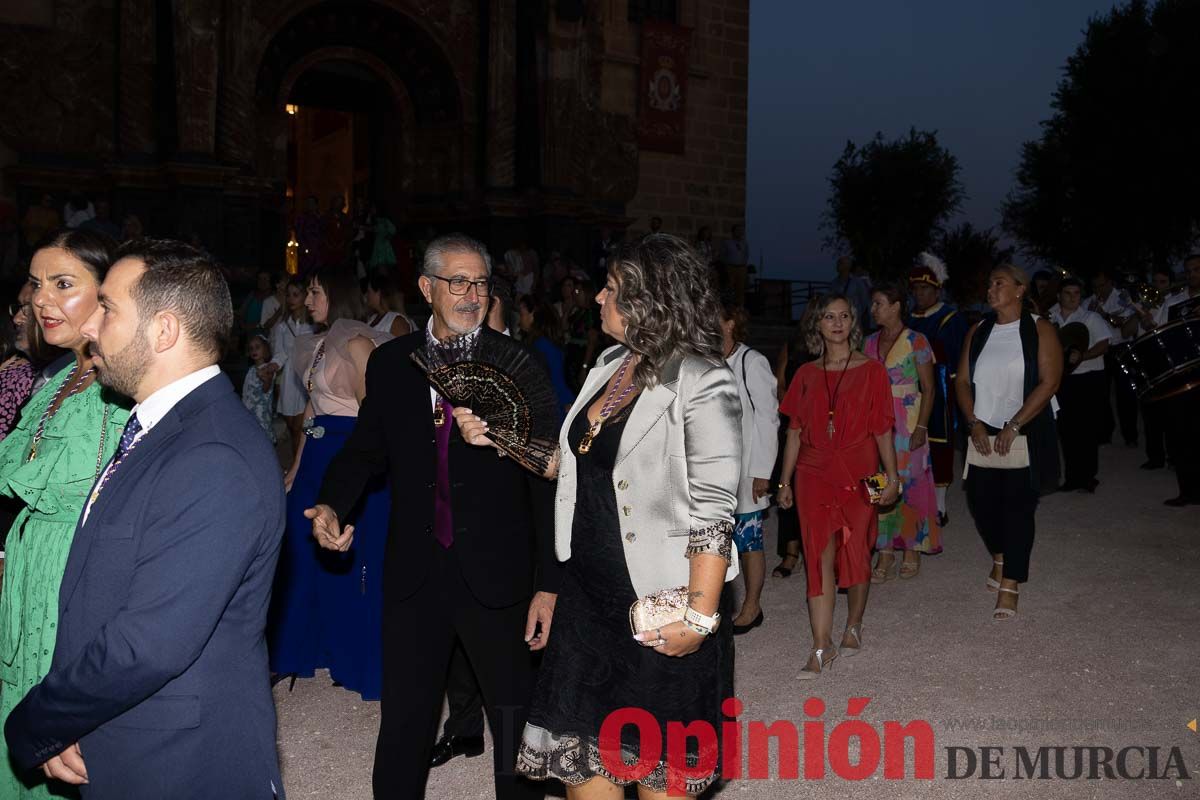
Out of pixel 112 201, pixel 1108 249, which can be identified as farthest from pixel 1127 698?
pixel 1108 249

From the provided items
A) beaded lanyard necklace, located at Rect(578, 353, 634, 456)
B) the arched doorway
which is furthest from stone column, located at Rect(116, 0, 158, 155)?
beaded lanyard necklace, located at Rect(578, 353, 634, 456)

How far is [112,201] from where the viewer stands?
16.7m

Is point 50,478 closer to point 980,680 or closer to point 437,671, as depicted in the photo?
point 437,671

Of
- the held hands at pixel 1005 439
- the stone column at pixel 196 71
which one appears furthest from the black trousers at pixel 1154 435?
the stone column at pixel 196 71

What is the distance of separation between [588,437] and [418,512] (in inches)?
35.3

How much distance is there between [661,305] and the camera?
9.80ft

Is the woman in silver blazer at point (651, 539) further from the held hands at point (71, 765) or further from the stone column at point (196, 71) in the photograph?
the stone column at point (196, 71)

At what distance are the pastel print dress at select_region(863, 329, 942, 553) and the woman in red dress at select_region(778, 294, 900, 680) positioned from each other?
169 cm

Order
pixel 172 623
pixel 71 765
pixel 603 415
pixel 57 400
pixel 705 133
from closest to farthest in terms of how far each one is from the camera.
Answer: pixel 172 623 < pixel 71 765 < pixel 603 415 < pixel 57 400 < pixel 705 133

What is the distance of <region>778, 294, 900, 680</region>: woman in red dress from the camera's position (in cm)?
586

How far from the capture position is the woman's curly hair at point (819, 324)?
6.04 m

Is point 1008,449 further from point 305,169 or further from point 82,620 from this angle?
point 305,169

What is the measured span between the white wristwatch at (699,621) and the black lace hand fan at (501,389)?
3.26 feet

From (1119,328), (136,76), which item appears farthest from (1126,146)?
(136,76)
